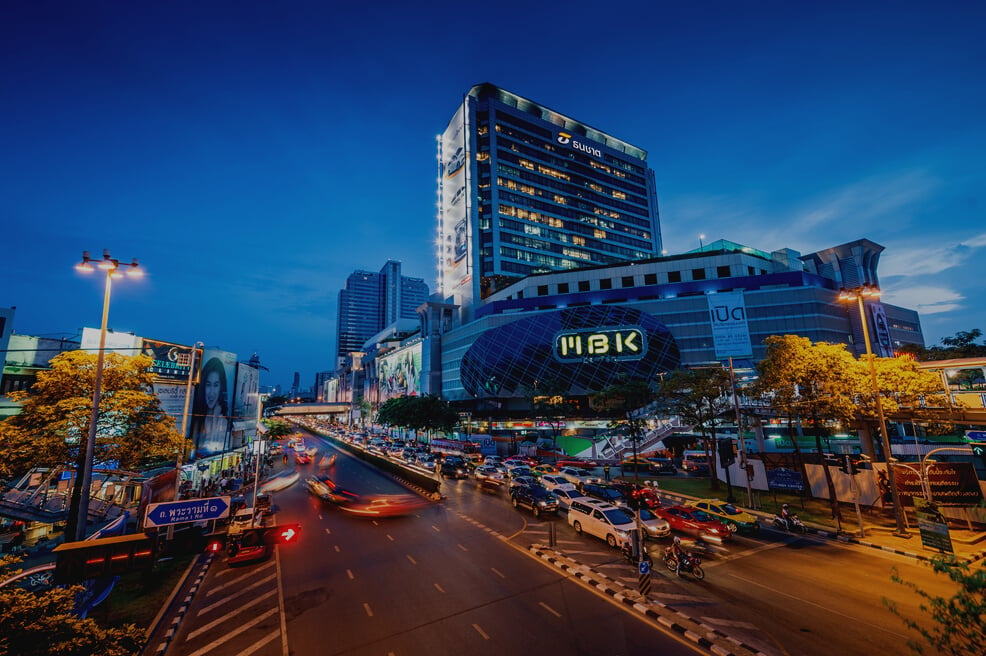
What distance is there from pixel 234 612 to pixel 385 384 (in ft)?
434

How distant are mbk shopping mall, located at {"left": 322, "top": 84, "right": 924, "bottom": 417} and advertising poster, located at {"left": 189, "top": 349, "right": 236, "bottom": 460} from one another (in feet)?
139

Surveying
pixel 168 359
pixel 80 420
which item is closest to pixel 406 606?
pixel 80 420

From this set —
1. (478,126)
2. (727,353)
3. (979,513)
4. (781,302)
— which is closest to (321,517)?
(979,513)

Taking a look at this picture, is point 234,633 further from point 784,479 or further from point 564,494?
point 784,479

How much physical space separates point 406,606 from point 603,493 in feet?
59.4

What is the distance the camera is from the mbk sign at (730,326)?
246 feet

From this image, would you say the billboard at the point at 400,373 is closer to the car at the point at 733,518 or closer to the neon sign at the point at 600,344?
the neon sign at the point at 600,344

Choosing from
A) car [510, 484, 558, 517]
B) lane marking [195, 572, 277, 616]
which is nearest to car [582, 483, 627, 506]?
car [510, 484, 558, 517]

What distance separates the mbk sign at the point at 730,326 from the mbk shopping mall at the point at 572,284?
0.75 ft

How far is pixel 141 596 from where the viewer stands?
15.8m

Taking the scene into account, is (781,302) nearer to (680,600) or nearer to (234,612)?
(680,600)

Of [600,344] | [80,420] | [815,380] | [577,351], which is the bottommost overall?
[80,420]

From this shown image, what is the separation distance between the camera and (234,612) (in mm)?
14539

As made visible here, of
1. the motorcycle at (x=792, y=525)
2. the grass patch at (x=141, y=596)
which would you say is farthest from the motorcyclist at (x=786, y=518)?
the grass patch at (x=141, y=596)
